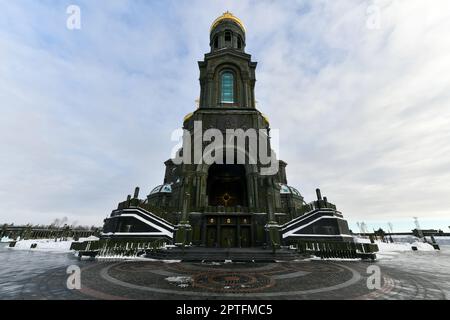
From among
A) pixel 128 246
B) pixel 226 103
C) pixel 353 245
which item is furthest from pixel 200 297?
pixel 226 103

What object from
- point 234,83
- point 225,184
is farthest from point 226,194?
point 234,83

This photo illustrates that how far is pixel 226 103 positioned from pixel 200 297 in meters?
25.9

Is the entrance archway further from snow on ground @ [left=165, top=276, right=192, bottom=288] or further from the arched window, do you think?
snow on ground @ [left=165, top=276, right=192, bottom=288]

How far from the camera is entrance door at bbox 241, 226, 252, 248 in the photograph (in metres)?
21.1

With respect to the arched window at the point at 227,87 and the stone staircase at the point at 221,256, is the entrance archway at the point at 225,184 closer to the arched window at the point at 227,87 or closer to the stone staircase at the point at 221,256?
the arched window at the point at 227,87

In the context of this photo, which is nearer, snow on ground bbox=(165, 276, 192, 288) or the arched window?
snow on ground bbox=(165, 276, 192, 288)

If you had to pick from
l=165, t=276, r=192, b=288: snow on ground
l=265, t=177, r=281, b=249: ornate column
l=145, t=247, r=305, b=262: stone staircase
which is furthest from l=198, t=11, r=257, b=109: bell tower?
l=165, t=276, r=192, b=288: snow on ground

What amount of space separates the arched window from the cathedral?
5.8 inches

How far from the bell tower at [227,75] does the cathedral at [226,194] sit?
0.14 metres

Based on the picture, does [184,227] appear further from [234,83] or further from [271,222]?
[234,83]

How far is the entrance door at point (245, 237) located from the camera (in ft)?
69.2

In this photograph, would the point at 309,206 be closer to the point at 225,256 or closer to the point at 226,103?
the point at 225,256

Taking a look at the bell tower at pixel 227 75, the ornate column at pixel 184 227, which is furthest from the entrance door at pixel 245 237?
the bell tower at pixel 227 75

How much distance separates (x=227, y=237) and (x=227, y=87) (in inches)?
829
